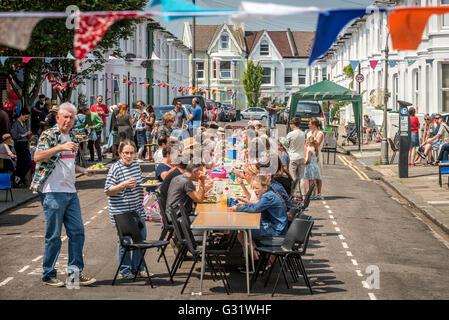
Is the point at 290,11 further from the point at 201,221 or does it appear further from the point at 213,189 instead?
the point at 213,189

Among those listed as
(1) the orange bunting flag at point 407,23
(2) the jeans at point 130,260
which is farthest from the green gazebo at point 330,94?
(1) the orange bunting flag at point 407,23

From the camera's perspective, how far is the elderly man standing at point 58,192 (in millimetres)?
9422

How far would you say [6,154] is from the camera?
61.7 ft

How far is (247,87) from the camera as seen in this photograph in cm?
8506

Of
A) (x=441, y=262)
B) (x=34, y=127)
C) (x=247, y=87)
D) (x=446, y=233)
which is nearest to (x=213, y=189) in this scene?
(x=441, y=262)

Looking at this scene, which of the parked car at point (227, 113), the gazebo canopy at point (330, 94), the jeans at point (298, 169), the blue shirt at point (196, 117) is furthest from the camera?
the parked car at point (227, 113)

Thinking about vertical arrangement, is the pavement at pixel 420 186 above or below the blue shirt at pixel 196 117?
below

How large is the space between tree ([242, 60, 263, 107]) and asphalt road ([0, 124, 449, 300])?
67292mm

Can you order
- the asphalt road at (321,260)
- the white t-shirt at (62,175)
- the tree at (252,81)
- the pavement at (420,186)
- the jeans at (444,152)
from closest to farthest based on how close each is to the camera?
the asphalt road at (321,260), the white t-shirt at (62,175), the pavement at (420,186), the jeans at (444,152), the tree at (252,81)

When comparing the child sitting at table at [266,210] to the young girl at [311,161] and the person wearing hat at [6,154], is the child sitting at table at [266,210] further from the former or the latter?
the person wearing hat at [6,154]

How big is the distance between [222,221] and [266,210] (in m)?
1.27

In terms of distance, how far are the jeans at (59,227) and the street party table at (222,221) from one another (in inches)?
61.8

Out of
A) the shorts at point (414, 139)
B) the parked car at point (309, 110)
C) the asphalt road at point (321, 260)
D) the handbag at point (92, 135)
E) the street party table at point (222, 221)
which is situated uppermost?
the parked car at point (309, 110)
